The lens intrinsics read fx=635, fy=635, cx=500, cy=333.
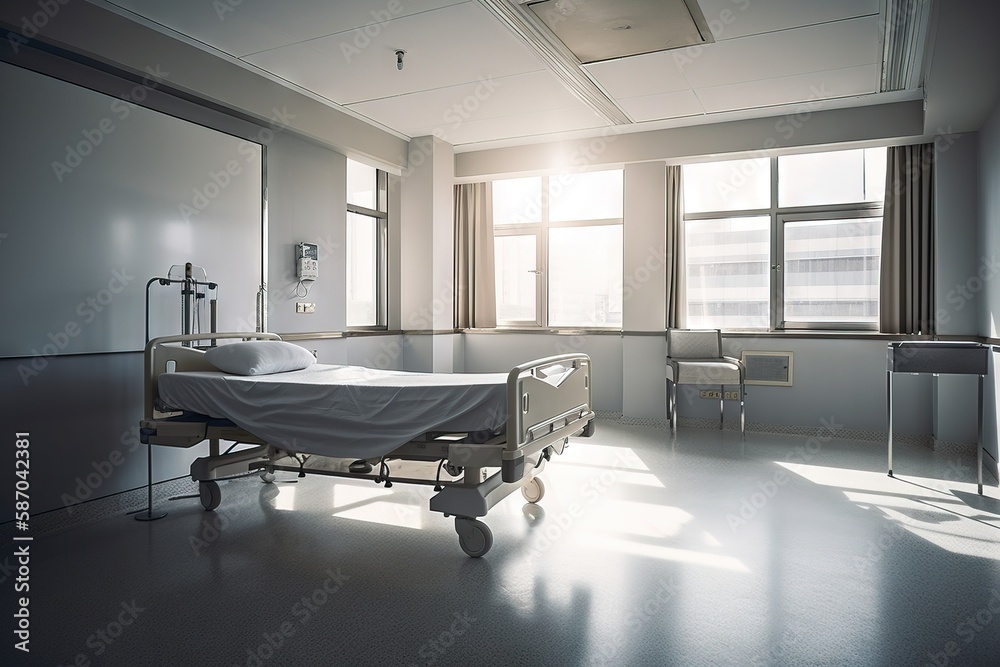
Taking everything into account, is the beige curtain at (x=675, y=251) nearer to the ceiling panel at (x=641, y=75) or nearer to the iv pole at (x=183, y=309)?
the ceiling panel at (x=641, y=75)

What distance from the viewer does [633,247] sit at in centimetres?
609

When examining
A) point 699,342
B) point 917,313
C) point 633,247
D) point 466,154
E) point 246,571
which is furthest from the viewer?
point 466,154

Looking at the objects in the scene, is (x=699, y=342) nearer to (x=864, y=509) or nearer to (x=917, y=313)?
(x=917, y=313)

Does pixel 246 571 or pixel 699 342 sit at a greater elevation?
pixel 699 342

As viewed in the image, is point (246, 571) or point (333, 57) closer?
point (246, 571)

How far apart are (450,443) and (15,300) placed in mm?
2234

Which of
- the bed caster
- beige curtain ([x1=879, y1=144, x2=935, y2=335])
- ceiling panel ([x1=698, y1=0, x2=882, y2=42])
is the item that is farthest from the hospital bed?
beige curtain ([x1=879, y1=144, x2=935, y2=335])

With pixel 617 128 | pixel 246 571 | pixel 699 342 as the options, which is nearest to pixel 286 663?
pixel 246 571

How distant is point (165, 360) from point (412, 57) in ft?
8.09

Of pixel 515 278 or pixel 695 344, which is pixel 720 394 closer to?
pixel 695 344

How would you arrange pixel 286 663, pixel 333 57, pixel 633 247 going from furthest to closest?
1. pixel 633 247
2. pixel 333 57
3. pixel 286 663

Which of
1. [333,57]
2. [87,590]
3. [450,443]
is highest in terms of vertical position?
[333,57]

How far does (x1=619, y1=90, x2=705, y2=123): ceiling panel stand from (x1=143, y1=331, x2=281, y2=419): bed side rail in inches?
144

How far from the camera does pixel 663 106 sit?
17.3 ft
